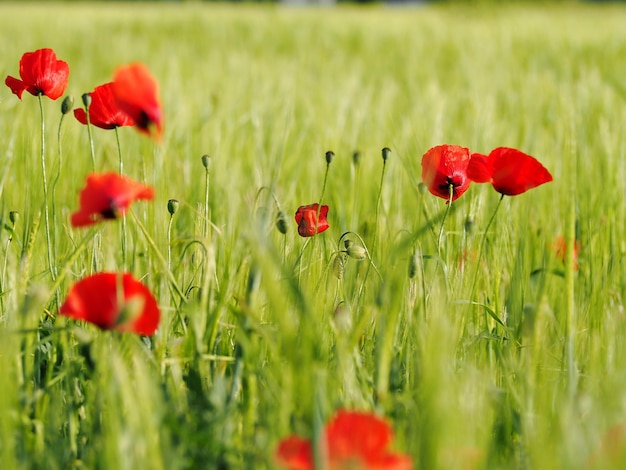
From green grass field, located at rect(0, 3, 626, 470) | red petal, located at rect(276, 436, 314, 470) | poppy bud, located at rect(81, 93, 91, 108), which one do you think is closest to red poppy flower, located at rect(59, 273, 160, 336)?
green grass field, located at rect(0, 3, 626, 470)

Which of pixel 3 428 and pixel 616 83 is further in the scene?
pixel 616 83

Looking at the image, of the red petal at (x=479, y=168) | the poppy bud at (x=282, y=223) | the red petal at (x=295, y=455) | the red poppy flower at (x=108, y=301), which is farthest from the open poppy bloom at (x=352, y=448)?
the red petal at (x=479, y=168)

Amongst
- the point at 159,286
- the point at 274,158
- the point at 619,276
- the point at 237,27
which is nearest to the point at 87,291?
the point at 159,286

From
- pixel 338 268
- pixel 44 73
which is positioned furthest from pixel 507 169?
pixel 44 73

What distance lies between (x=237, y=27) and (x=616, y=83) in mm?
3329

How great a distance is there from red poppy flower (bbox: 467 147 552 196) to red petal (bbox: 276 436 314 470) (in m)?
0.42

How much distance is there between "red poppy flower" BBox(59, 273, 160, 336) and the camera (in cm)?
58

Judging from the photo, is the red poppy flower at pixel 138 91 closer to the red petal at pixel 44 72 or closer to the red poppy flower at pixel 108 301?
the red poppy flower at pixel 108 301

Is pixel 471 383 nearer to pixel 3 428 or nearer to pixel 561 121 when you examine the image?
pixel 3 428

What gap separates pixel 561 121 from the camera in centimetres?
172

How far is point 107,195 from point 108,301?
82mm

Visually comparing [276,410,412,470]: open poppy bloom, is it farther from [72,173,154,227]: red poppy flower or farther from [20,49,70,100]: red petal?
[20,49,70,100]: red petal

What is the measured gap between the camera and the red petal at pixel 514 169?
0.78 metres

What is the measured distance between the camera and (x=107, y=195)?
0.58 meters
